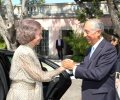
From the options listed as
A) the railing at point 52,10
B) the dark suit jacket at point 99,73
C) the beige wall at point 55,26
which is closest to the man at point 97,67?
the dark suit jacket at point 99,73

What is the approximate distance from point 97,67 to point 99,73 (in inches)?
3.7

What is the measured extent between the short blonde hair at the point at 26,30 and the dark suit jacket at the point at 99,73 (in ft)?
2.11

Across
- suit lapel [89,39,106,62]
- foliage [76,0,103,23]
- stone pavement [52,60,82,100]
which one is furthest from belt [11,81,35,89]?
foliage [76,0,103,23]

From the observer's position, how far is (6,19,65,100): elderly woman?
14.9ft

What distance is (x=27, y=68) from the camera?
4.52 meters

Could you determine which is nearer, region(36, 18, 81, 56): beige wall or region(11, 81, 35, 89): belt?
region(11, 81, 35, 89): belt

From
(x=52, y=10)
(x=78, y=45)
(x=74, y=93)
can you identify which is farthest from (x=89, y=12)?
(x=74, y=93)

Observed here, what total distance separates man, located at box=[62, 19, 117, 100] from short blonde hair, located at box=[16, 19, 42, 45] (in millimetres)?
524

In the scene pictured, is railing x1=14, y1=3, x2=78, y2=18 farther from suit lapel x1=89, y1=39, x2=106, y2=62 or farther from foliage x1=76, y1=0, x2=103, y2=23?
suit lapel x1=89, y1=39, x2=106, y2=62

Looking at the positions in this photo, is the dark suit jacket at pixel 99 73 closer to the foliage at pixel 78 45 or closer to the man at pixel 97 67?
the man at pixel 97 67

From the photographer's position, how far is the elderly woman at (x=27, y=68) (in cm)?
454

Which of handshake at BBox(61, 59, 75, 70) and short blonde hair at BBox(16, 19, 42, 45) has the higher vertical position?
short blonde hair at BBox(16, 19, 42, 45)

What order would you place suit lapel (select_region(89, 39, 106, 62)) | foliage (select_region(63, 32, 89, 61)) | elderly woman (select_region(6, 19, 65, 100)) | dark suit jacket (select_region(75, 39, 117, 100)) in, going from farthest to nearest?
foliage (select_region(63, 32, 89, 61))
suit lapel (select_region(89, 39, 106, 62))
dark suit jacket (select_region(75, 39, 117, 100))
elderly woman (select_region(6, 19, 65, 100))

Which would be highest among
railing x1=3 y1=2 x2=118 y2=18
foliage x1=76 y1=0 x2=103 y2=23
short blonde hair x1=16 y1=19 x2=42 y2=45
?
short blonde hair x1=16 y1=19 x2=42 y2=45
